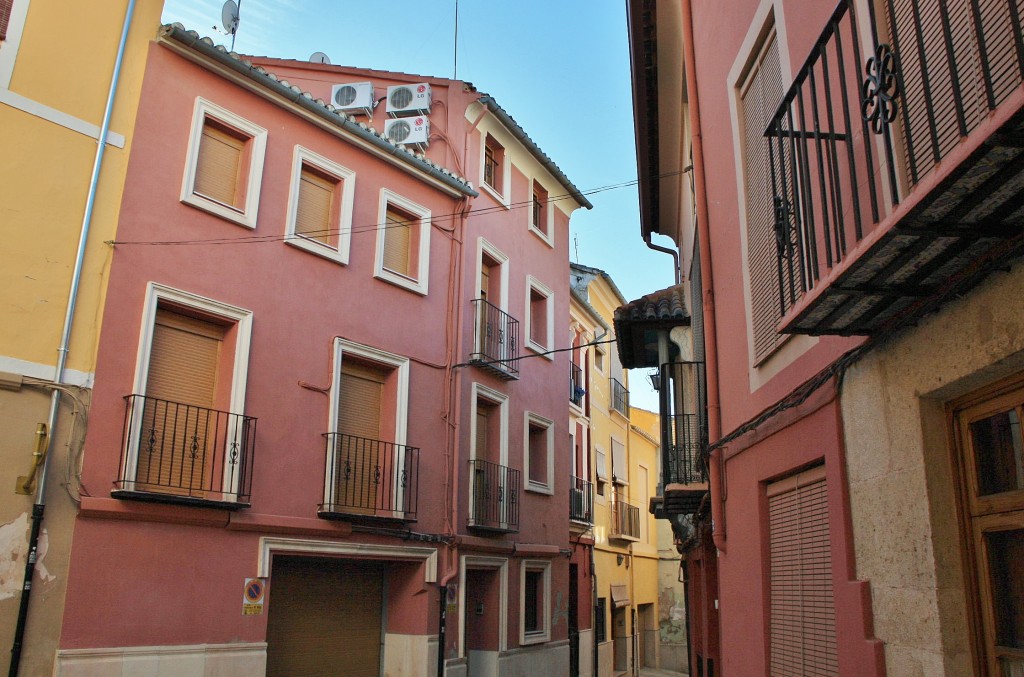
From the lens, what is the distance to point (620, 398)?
30.8m

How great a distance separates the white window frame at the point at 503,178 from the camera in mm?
17984

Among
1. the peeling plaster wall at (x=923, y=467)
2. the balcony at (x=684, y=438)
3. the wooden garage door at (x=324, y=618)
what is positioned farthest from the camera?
the wooden garage door at (x=324, y=618)

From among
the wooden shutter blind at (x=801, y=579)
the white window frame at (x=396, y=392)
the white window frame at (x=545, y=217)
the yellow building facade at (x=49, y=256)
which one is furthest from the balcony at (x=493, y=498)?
the wooden shutter blind at (x=801, y=579)

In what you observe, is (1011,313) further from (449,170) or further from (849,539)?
(449,170)

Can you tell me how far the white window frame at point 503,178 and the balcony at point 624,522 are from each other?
1301 cm

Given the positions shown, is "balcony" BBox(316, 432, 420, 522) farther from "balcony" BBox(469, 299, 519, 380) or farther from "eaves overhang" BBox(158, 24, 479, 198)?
"eaves overhang" BBox(158, 24, 479, 198)

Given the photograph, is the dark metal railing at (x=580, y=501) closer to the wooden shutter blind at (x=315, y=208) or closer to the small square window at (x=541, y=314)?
the small square window at (x=541, y=314)

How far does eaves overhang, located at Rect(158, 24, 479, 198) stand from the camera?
38.5 feet

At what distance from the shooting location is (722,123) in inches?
330

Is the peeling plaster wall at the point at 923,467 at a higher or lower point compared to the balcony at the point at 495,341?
lower

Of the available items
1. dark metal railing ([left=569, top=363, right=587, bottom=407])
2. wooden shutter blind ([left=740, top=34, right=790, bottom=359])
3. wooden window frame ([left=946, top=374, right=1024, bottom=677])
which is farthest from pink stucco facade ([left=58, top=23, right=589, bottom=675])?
wooden window frame ([left=946, top=374, right=1024, bottom=677])

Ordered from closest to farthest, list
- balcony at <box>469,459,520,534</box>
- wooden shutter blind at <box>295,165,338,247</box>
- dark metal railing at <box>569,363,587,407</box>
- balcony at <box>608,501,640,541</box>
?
1. wooden shutter blind at <box>295,165,338,247</box>
2. balcony at <box>469,459,520,534</box>
3. dark metal railing at <box>569,363,587,407</box>
4. balcony at <box>608,501,640,541</box>

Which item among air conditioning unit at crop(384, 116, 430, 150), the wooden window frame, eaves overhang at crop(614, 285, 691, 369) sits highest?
air conditioning unit at crop(384, 116, 430, 150)

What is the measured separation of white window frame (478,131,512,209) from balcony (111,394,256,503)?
8306 mm
